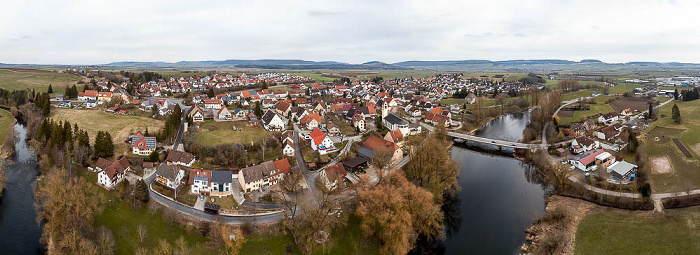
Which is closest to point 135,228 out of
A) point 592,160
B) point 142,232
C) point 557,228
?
point 142,232

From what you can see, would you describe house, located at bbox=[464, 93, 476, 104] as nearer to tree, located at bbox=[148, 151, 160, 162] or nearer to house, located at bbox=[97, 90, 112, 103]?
tree, located at bbox=[148, 151, 160, 162]

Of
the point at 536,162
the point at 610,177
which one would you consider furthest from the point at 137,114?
the point at 610,177

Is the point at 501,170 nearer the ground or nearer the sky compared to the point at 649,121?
nearer the ground

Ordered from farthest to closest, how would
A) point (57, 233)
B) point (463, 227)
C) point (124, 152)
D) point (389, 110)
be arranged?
point (389, 110) → point (124, 152) → point (463, 227) → point (57, 233)

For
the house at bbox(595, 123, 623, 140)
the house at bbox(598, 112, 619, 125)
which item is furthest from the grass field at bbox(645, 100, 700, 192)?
the house at bbox(598, 112, 619, 125)

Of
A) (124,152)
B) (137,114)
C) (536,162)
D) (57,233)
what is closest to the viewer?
(57,233)

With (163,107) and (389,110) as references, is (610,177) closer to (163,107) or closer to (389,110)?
(389,110)

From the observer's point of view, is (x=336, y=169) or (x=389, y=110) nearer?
(x=336, y=169)
